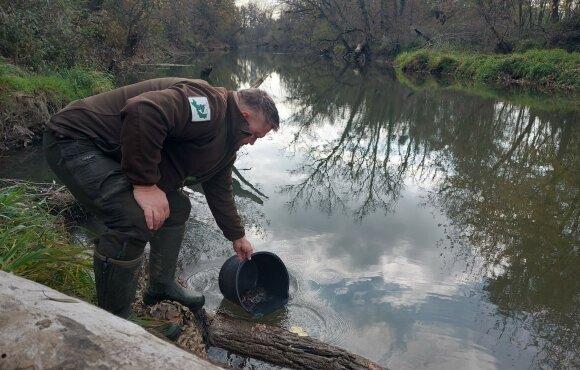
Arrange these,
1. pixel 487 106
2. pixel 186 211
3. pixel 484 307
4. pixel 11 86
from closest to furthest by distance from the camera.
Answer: pixel 186 211 < pixel 484 307 < pixel 11 86 < pixel 487 106

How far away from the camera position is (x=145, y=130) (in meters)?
2.33

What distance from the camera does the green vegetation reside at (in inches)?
108

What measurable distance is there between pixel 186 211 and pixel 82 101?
3.21 feet

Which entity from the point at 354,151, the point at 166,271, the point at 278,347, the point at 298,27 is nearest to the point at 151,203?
the point at 166,271

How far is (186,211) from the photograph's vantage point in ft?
10.7

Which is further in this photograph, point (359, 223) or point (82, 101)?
point (359, 223)

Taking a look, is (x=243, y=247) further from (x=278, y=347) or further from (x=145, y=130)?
(x=145, y=130)

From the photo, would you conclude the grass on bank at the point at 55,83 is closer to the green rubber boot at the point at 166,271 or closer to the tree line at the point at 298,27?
the tree line at the point at 298,27

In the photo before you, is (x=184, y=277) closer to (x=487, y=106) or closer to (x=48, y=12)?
A: (x=48, y=12)

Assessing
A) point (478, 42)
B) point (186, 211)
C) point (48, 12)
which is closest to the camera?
point (186, 211)

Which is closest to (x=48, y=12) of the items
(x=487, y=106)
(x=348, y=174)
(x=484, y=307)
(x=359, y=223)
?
(x=348, y=174)

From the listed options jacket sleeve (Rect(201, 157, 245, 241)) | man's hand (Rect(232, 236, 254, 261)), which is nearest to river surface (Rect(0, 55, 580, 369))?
man's hand (Rect(232, 236, 254, 261))

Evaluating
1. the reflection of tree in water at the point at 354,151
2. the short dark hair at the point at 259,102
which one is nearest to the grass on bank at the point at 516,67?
the reflection of tree in water at the point at 354,151

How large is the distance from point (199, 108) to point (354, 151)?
26.3 ft
